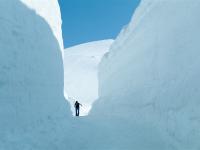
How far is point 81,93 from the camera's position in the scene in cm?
4691

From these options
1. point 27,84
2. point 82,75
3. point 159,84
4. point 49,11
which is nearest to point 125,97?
point 159,84

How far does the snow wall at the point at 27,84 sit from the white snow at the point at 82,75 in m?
26.1

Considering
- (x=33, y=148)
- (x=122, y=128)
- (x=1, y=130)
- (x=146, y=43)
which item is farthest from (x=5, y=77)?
(x=146, y=43)

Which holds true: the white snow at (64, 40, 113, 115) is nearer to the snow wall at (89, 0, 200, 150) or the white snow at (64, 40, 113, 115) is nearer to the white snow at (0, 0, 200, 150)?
the snow wall at (89, 0, 200, 150)

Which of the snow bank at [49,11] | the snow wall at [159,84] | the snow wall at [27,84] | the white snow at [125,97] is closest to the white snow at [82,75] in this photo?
the snow wall at [159,84]

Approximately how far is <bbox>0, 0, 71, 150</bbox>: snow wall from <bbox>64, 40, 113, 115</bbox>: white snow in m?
26.1

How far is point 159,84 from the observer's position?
45.3ft

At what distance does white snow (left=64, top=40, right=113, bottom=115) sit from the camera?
1797 inches

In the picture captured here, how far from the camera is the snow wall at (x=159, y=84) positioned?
34.9 feet

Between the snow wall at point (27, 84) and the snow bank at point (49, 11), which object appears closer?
the snow wall at point (27, 84)

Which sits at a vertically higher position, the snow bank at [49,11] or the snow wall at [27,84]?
the snow bank at [49,11]

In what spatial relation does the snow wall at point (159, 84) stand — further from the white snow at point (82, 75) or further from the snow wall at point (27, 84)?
the white snow at point (82, 75)

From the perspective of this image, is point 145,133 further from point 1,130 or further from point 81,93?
point 81,93

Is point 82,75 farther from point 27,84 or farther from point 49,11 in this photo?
point 27,84
